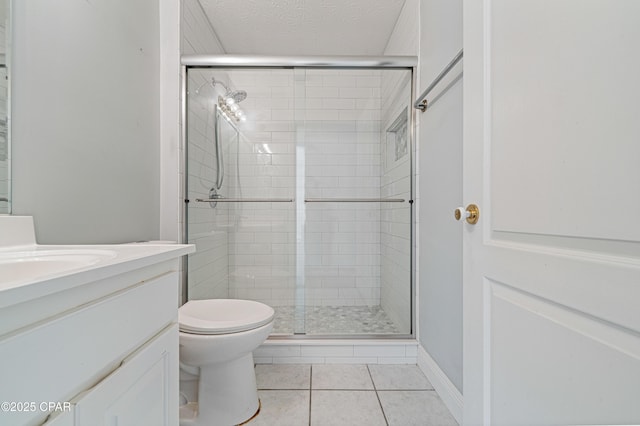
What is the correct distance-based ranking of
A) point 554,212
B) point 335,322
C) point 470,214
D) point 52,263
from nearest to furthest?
point 554,212 → point 52,263 → point 470,214 → point 335,322

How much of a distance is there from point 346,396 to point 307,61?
6.65 feet

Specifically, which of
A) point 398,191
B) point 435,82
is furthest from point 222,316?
point 435,82

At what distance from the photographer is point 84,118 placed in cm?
110

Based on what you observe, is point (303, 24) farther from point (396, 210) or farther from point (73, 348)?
point (73, 348)

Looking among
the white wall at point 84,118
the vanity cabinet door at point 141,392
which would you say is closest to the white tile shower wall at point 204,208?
the white wall at point 84,118

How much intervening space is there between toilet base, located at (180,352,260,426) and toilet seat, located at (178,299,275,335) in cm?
19

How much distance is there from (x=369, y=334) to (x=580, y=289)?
4.87 feet

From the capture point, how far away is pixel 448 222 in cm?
134

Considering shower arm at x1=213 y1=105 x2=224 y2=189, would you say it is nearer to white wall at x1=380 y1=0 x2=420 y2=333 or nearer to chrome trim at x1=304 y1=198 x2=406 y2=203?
chrome trim at x1=304 y1=198 x2=406 y2=203

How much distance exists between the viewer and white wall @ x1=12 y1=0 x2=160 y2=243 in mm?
902

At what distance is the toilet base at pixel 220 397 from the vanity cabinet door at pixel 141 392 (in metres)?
0.43

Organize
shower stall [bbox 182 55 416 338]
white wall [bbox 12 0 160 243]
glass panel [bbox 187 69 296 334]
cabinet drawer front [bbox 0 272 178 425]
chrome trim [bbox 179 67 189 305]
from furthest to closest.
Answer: glass panel [bbox 187 69 296 334] → shower stall [bbox 182 55 416 338] → chrome trim [bbox 179 67 189 305] → white wall [bbox 12 0 160 243] → cabinet drawer front [bbox 0 272 178 425]

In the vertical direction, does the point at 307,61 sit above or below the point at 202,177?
above

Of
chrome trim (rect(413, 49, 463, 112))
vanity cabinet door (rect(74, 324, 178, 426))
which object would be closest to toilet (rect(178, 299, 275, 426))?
vanity cabinet door (rect(74, 324, 178, 426))
